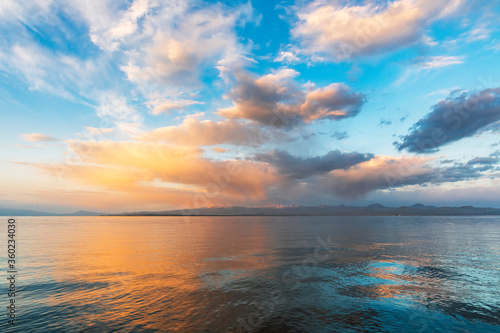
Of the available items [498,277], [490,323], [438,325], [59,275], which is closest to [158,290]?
[59,275]

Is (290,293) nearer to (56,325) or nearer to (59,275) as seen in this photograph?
(56,325)

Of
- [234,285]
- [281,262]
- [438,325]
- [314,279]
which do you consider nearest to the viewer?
[438,325]

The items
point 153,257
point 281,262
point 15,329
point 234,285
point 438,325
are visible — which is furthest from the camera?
point 153,257

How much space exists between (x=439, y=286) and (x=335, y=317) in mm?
19289

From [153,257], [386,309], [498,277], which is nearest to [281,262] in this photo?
[386,309]

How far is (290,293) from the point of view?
30000mm

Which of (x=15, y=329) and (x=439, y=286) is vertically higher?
(x=15, y=329)

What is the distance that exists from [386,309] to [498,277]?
84.6ft

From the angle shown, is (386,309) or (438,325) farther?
(386,309)

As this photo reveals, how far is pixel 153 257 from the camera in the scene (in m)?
54.0

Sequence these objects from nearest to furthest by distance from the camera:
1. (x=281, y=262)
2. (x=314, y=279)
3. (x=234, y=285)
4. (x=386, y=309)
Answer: (x=386, y=309)
(x=234, y=285)
(x=314, y=279)
(x=281, y=262)

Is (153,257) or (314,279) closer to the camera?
(314,279)

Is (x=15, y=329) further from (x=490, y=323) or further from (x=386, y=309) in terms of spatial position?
(x=490, y=323)

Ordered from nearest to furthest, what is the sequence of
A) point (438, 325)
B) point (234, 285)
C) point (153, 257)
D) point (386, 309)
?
point (438, 325) → point (386, 309) → point (234, 285) → point (153, 257)
